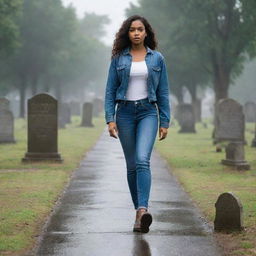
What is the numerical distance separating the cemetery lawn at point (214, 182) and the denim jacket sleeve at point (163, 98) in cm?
141

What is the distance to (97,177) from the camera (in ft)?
42.1

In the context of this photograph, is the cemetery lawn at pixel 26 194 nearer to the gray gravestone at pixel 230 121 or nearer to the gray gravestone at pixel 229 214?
the gray gravestone at pixel 229 214

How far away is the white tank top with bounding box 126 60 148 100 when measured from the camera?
6.99 metres

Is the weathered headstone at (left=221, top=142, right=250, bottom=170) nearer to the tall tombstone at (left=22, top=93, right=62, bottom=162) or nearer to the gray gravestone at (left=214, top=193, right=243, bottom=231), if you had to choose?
the tall tombstone at (left=22, top=93, right=62, bottom=162)

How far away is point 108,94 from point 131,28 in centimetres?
77

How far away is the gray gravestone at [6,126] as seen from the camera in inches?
921

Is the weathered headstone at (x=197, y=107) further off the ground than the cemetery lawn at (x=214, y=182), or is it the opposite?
the weathered headstone at (x=197, y=107)

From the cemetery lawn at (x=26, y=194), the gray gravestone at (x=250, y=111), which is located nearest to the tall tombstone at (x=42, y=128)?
the cemetery lawn at (x=26, y=194)

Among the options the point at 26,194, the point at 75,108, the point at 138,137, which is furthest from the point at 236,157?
the point at 75,108

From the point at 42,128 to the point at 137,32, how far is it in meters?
9.39

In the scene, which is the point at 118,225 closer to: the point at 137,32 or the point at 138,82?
the point at 138,82

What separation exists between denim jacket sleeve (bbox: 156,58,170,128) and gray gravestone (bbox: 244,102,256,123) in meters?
41.7

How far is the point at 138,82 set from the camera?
276 inches

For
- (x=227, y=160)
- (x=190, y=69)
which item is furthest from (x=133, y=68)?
(x=190, y=69)
